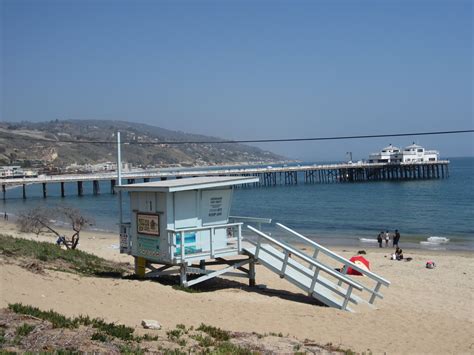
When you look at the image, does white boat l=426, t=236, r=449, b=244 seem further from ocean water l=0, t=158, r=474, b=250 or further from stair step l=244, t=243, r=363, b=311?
stair step l=244, t=243, r=363, b=311

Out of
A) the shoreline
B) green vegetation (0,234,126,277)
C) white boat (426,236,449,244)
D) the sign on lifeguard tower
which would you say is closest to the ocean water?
the shoreline

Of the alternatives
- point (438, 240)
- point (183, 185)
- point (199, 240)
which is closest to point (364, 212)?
point (438, 240)

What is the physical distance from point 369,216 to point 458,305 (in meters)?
31.5

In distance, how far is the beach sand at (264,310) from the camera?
883cm

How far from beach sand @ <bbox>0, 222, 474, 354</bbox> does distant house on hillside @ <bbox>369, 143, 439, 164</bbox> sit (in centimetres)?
7930

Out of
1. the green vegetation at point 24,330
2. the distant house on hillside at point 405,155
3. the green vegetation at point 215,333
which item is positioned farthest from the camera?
the distant house on hillside at point 405,155

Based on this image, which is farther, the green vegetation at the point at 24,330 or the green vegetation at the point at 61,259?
the green vegetation at the point at 61,259

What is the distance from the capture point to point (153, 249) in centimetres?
1209

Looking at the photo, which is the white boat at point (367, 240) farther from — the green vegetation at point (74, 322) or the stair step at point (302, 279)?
the green vegetation at point (74, 322)

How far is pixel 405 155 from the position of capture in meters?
90.1

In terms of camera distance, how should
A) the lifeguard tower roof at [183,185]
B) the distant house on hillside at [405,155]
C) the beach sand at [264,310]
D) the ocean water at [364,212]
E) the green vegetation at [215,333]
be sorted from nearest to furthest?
the green vegetation at [215,333] → the beach sand at [264,310] → the lifeguard tower roof at [183,185] → the ocean water at [364,212] → the distant house on hillside at [405,155]

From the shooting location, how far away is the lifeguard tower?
11.7 metres

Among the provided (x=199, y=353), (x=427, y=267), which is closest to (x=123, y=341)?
(x=199, y=353)

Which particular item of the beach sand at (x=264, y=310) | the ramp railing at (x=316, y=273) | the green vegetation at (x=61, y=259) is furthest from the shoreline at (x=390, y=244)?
the green vegetation at (x=61, y=259)
